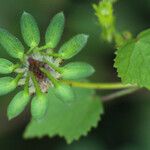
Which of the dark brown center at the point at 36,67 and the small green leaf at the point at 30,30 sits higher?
the small green leaf at the point at 30,30

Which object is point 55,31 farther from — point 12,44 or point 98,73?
point 98,73

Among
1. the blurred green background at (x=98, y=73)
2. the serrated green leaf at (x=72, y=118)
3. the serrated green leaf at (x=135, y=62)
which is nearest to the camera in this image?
the serrated green leaf at (x=135, y=62)

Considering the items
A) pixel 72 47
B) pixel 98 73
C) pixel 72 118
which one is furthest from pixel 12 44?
pixel 98 73

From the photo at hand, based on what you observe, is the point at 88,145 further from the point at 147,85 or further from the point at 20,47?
the point at 20,47

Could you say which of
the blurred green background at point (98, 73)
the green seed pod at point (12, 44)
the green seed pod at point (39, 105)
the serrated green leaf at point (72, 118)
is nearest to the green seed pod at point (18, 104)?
the green seed pod at point (39, 105)

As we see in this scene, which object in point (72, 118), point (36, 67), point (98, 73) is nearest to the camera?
point (36, 67)

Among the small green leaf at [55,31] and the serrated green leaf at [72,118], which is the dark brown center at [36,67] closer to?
the small green leaf at [55,31]
